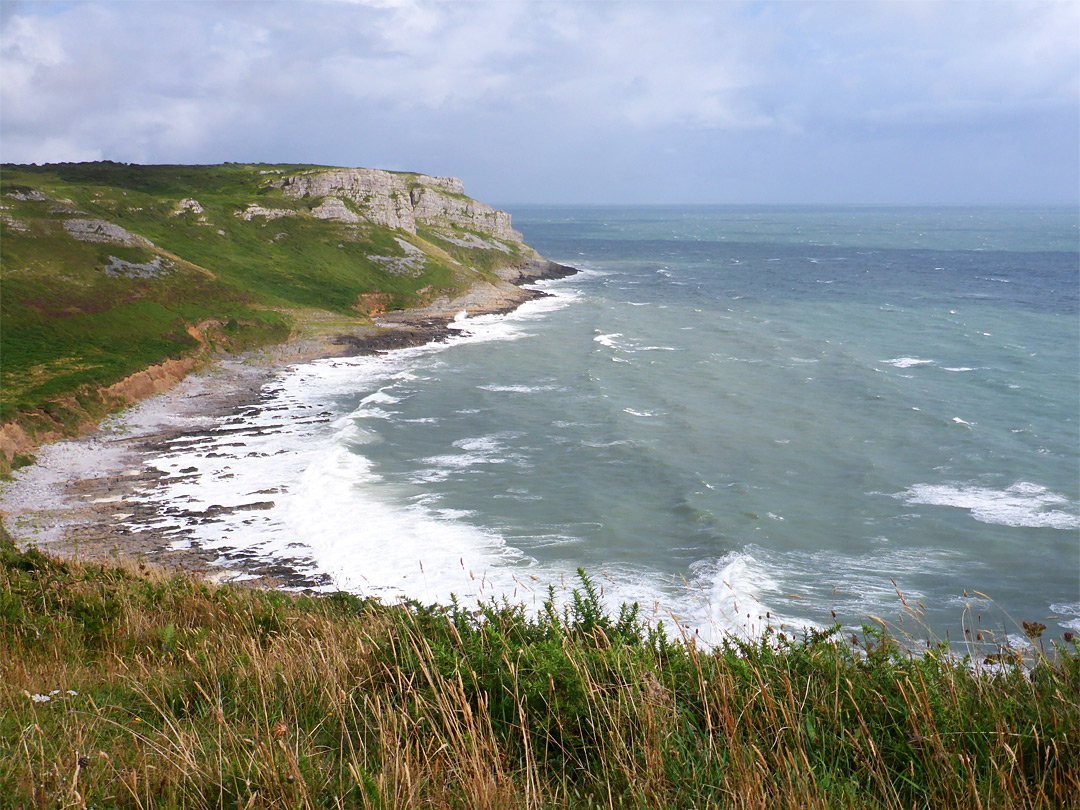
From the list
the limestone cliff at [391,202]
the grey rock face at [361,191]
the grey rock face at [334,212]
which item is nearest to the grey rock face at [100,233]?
the grey rock face at [334,212]

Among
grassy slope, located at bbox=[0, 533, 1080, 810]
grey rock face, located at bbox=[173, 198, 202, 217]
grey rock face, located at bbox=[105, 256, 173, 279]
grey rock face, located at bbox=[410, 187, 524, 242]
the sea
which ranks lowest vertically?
the sea

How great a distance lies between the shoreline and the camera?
925 inches

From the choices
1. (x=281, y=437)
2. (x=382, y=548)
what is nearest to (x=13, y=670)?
(x=382, y=548)

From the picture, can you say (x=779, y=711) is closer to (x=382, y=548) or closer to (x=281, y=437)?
(x=382, y=548)

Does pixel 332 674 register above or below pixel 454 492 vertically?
above

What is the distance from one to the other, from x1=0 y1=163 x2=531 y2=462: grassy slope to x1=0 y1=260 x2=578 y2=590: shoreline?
259 cm

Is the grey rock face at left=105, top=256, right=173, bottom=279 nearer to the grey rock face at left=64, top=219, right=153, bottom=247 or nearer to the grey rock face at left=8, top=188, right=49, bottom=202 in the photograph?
the grey rock face at left=64, top=219, right=153, bottom=247

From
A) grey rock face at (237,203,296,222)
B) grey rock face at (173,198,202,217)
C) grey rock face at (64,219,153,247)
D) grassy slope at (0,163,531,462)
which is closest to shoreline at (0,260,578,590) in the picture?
grassy slope at (0,163,531,462)

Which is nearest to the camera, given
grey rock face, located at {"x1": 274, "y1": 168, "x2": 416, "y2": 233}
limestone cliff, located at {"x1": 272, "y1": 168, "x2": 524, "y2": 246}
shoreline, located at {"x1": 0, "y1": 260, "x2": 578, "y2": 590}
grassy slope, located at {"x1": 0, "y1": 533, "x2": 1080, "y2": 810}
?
grassy slope, located at {"x1": 0, "y1": 533, "x2": 1080, "y2": 810}

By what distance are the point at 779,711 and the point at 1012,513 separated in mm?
28422

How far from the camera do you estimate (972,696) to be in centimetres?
416

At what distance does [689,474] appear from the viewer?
3170 centimetres

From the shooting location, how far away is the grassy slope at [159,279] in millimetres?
43281

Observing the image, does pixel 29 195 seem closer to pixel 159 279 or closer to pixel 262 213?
pixel 159 279
